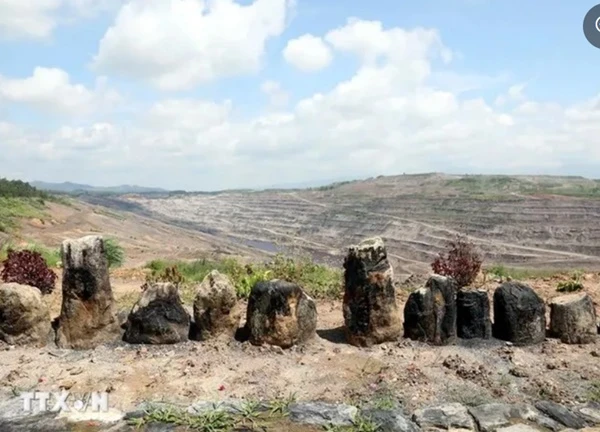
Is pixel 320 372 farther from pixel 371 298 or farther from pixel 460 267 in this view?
pixel 460 267

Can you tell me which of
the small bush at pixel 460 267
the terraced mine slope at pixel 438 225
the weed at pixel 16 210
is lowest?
the terraced mine slope at pixel 438 225

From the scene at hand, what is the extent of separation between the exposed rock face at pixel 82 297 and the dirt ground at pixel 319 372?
0.27 meters

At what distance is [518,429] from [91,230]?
35133mm

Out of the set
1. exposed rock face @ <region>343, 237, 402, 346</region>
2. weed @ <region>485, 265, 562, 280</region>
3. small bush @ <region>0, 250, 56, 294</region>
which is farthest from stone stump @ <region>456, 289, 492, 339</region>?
small bush @ <region>0, 250, 56, 294</region>

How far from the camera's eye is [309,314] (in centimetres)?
888

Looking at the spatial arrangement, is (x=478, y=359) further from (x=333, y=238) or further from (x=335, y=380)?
(x=333, y=238)

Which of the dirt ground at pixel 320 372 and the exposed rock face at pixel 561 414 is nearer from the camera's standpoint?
the exposed rock face at pixel 561 414

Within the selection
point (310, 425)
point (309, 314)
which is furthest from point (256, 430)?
point (309, 314)

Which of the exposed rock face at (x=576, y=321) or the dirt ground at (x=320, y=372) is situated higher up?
the exposed rock face at (x=576, y=321)

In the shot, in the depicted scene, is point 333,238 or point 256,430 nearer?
point 256,430

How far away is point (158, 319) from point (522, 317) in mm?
5770

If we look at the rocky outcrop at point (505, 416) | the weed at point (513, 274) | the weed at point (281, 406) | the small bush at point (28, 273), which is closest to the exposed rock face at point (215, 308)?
the weed at point (281, 406)

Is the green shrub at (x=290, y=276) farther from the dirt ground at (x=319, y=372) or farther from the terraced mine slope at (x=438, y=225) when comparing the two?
the terraced mine slope at (x=438, y=225)

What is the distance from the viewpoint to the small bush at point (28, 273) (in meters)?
12.1
